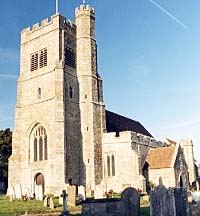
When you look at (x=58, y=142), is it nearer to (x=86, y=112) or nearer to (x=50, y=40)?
(x=86, y=112)

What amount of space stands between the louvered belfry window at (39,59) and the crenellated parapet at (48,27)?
2.16 m

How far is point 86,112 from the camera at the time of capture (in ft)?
110

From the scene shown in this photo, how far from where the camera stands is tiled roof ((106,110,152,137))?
38188mm

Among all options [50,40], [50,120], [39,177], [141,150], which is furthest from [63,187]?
[50,40]

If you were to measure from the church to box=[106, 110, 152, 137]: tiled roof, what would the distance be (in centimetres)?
393

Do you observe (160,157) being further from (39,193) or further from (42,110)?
(39,193)

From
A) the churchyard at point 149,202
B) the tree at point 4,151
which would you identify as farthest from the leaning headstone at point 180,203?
the tree at point 4,151

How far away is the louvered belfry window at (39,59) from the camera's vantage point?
34.8 meters

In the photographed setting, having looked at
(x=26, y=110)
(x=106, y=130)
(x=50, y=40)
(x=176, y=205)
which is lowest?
(x=176, y=205)

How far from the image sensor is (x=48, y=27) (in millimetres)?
35094

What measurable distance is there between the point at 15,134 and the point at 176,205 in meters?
22.6

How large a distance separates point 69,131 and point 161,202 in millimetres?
18919

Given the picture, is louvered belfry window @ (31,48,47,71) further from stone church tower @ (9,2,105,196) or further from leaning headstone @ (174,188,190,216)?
leaning headstone @ (174,188,190,216)

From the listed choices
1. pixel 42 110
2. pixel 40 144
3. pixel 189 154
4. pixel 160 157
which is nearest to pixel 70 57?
pixel 42 110
